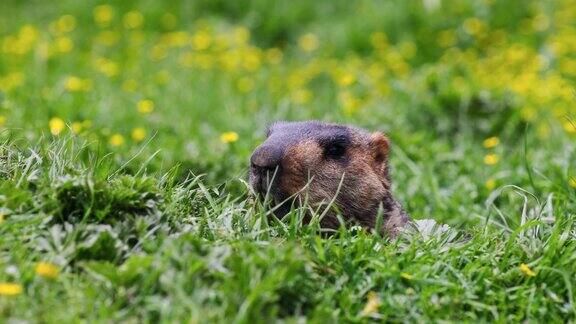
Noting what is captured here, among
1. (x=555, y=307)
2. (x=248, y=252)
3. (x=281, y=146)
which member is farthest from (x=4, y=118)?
(x=555, y=307)

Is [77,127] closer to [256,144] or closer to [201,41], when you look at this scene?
[256,144]

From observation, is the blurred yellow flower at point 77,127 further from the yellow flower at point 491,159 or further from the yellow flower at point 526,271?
the yellow flower at point 526,271

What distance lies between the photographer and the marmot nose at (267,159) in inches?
174

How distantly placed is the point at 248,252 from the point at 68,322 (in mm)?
767

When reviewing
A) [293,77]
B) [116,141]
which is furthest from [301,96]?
[116,141]

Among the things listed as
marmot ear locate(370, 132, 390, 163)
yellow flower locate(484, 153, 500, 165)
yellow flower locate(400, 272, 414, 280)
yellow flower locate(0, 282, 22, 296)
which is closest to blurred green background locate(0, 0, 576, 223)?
yellow flower locate(484, 153, 500, 165)

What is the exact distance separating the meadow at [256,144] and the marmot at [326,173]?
0.16 metres

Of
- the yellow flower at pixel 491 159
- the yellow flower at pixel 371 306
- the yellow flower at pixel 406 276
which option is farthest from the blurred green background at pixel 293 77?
the yellow flower at pixel 371 306

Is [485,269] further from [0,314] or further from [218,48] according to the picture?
[218,48]

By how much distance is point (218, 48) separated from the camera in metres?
10.3

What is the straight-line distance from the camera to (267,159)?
443 cm

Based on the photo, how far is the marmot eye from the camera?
468cm

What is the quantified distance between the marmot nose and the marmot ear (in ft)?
2.48

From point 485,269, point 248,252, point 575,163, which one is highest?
point 248,252
